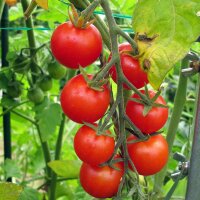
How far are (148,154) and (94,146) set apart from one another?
0.09m

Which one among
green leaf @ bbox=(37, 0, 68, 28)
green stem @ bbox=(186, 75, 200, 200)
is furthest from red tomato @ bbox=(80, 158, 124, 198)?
green leaf @ bbox=(37, 0, 68, 28)

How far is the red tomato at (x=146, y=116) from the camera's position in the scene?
665 mm

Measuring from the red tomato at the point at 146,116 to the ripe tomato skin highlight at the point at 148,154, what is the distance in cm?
2

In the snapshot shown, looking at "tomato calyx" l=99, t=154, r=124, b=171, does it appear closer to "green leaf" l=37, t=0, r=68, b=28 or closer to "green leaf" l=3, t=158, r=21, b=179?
"green leaf" l=37, t=0, r=68, b=28

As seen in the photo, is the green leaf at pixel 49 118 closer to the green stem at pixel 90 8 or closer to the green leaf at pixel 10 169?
the green leaf at pixel 10 169

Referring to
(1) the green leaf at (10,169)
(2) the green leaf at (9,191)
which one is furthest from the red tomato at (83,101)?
(1) the green leaf at (10,169)

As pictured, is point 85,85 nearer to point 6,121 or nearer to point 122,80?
point 122,80

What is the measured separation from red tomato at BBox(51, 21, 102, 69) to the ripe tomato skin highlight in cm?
14

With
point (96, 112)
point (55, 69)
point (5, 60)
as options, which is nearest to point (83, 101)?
point (96, 112)

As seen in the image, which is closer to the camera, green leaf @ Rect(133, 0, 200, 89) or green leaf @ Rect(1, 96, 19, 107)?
green leaf @ Rect(133, 0, 200, 89)

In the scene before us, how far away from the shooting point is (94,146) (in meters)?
0.65

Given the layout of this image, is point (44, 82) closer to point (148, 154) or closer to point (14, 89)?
point (14, 89)

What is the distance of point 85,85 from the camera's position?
625mm

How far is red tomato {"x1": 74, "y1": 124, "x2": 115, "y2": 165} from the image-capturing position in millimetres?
648
